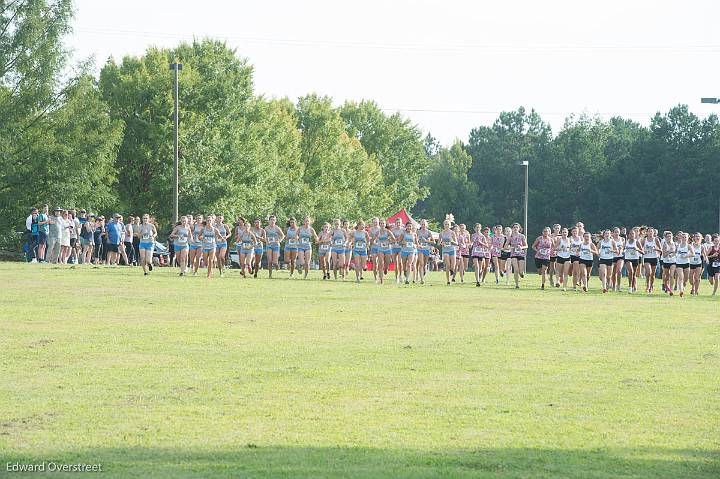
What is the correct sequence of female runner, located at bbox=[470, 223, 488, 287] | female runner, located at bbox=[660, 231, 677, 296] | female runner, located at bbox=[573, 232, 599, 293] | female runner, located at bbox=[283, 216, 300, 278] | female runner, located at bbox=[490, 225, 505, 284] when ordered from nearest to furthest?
female runner, located at bbox=[573, 232, 599, 293], female runner, located at bbox=[660, 231, 677, 296], female runner, located at bbox=[283, 216, 300, 278], female runner, located at bbox=[470, 223, 488, 287], female runner, located at bbox=[490, 225, 505, 284]

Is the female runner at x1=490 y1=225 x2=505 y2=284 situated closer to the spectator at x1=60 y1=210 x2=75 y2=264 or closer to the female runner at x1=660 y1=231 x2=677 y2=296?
the female runner at x1=660 y1=231 x2=677 y2=296

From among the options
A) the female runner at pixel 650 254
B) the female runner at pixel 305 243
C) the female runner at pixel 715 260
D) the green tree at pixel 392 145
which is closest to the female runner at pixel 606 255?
the female runner at pixel 650 254

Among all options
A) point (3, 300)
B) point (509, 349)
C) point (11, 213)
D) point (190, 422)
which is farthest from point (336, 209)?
point (190, 422)

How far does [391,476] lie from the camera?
789 centimetres

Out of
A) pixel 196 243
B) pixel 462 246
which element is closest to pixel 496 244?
pixel 462 246

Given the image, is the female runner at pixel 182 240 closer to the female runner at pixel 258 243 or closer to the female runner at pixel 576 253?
the female runner at pixel 258 243

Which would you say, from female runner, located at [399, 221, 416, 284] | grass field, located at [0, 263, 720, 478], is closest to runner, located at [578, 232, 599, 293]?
female runner, located at [399, 221, 416, 284]

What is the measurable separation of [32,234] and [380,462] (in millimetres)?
36279

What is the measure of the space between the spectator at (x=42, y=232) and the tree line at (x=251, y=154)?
56.5 feet

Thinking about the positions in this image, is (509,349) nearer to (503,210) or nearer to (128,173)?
(128,173)

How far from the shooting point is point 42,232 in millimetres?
41719

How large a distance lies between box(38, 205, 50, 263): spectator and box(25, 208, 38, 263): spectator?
0.27 metres

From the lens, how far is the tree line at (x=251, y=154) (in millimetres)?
59500

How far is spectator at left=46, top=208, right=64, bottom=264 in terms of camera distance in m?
41.4
